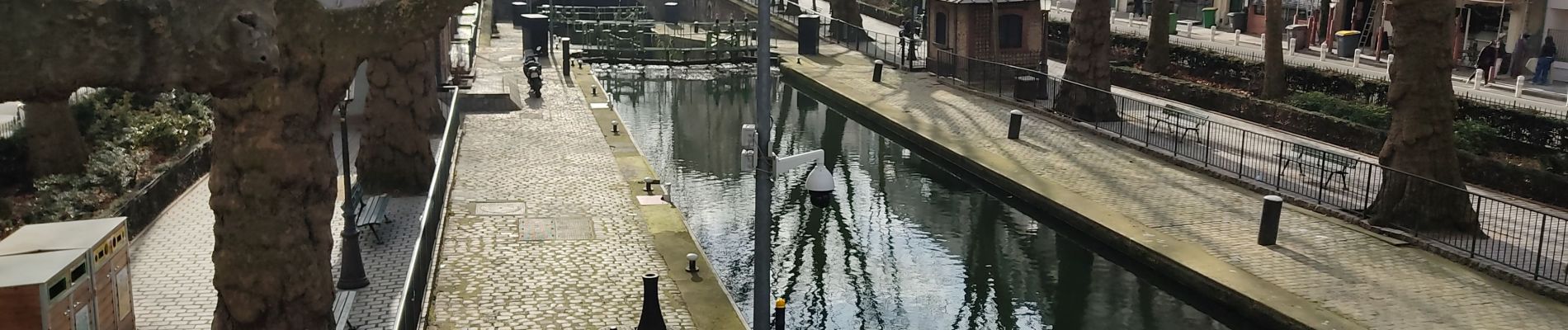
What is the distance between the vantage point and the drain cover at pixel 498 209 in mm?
21891

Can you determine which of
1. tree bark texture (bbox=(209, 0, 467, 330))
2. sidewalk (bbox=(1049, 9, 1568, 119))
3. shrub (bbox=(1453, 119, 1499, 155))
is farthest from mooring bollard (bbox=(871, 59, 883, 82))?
tree bark texture (bbox=(209, 0, 467, 330))

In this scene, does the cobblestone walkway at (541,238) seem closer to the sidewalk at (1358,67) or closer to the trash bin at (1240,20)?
the sidewalk at (1358,67)

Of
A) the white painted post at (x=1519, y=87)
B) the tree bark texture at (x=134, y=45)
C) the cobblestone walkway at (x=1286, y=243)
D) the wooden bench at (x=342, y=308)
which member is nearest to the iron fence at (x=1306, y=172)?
the cobblestone walkway at (x=1286, y=243)

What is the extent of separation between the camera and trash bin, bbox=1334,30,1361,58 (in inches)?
1657

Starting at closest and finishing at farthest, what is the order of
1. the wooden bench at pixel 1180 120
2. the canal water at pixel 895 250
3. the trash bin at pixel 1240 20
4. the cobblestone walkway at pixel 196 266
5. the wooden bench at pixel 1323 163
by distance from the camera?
the cobblestone walkway at pixel 196 266 → the canal water at pixel 895 250 → the wooden bench at pixel 1323 163 → the wooden bench at pixel 1180 120 → the trash bin at pixel 1240 20

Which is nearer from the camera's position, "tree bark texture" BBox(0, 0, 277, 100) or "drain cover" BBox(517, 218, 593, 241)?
"tree bark texture" BBox(0, 0, 277, 100)

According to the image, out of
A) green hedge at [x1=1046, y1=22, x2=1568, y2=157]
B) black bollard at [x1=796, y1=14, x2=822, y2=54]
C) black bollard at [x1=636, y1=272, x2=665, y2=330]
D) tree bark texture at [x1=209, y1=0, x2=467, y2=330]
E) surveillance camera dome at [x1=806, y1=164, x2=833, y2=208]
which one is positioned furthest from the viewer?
black bollard at [x1=796, y1=14, x2=822, y2=54]

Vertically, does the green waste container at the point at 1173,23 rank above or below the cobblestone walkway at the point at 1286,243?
above

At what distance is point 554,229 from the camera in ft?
68.5

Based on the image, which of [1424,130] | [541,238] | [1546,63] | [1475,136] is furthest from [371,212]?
[1546,63]

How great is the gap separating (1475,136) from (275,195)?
832 inches

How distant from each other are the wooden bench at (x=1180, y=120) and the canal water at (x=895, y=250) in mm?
4452

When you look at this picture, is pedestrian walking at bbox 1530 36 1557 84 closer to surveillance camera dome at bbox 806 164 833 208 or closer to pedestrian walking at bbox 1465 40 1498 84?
pedestrian walking at bbox 1465 40 1498 84

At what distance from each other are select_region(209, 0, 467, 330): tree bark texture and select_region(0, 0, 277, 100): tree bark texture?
3630 mm
